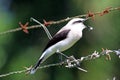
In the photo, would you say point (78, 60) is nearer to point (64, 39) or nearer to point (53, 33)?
point (64, 39)

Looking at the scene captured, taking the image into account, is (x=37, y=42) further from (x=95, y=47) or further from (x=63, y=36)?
(x=63, y=36)

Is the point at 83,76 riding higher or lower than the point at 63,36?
lower

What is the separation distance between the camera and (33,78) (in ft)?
58.1

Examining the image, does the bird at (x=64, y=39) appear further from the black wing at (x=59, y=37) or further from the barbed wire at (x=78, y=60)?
the barbed wire at (x=78, y=60)

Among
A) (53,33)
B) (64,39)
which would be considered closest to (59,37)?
(64,39)

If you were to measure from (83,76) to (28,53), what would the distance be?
70.2 inches

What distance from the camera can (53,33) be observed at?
17766 millimetres

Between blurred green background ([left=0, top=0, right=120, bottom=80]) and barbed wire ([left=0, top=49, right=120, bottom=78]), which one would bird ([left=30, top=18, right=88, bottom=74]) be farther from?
blurred green background ([left=0, top=0, right=120, bottom=80])

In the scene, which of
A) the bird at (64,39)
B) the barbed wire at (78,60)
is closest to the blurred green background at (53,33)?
the bird at (64,39)

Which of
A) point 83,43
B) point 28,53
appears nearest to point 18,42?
point 28,53

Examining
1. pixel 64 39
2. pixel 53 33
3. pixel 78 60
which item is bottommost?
pixel 53 33

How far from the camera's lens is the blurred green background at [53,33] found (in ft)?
58.5

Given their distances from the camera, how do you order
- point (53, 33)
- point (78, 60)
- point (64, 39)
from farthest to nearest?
point (53, 33) → point (64, 39) → point (78, 60)

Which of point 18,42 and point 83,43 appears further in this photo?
point 18,42
